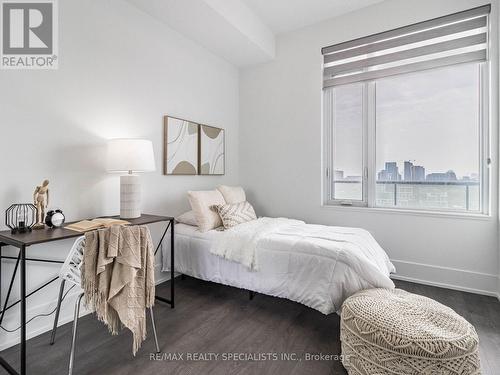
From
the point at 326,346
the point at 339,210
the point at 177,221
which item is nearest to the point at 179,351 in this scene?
the point at 326,346

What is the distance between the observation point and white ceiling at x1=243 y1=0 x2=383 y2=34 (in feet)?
10.0

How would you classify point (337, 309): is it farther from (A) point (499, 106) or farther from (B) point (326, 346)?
(A) point (499, 106)

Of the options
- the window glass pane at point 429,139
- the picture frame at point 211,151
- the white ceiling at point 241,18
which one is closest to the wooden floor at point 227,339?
the window glass pane at point 429,139

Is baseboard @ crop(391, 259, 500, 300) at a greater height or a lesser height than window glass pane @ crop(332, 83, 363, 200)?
lesser

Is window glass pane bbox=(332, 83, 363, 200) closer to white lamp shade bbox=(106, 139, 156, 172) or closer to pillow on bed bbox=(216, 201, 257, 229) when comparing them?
pillow on bed bbox=(216, 201, 257, 229)

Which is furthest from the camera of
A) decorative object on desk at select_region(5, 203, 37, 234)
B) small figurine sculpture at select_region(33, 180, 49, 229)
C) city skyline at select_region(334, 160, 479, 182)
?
city skyline at select_region(334, 160, 479, 182)

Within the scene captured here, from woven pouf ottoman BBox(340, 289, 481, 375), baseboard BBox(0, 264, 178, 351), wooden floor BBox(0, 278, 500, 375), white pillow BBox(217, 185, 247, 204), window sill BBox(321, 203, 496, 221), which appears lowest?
wooden floor BBox(0, 278, 500, 375)

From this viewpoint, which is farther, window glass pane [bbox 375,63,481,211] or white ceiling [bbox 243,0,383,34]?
white ceiling [bbox 243,0,383,34]

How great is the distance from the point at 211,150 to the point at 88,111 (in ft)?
5.09

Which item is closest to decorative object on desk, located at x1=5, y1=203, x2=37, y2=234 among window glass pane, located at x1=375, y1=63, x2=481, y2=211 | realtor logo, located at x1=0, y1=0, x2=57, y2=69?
realtor logo, located at x1=0, y1=0, x2=57, y2=69

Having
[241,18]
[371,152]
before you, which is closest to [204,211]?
[371,152]

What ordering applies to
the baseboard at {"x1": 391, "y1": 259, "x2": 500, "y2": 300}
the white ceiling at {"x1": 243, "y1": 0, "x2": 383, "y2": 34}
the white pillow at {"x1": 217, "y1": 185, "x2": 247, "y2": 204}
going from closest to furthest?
the baseboard at {"x1": 391, "y1": 259, "x2": 500, "y2": 300}
the white ceiling at {"x1": 243, "y1": 0, "x2": 383, "y2": 34}
the white pillow at {"x1": 217, "y1": 185, "x2": 247, "y2": 204}

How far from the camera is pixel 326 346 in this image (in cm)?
182

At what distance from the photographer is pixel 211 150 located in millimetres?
3566
